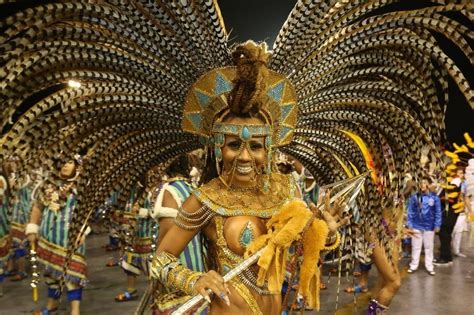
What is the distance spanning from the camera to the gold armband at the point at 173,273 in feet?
7.13

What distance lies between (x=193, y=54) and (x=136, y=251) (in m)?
4.11

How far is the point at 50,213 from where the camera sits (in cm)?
593

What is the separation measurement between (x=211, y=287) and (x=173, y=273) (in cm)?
29

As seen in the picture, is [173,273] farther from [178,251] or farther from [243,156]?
[243,156]

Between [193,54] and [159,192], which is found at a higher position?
[193,54]

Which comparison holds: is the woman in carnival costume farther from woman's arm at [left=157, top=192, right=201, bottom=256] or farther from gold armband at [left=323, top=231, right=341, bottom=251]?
gold armband at [left=323, top=231, right=341, bottom=251]

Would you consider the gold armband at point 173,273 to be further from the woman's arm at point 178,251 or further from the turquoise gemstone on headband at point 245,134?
the turquoise gemstone on headband at point 245,134

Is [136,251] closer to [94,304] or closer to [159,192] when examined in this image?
[94,304]

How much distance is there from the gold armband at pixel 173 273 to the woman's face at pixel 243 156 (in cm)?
47

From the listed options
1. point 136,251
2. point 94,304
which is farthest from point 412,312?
point 94,304

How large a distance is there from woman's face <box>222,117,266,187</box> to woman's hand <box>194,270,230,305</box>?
0.54 meters

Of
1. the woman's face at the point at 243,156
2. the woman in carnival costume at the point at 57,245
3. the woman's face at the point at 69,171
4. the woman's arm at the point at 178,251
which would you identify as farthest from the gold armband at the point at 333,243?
the woman in carnival costume at the point at 57,245

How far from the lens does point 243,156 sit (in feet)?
7.91

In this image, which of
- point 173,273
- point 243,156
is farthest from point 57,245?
point 243,156
